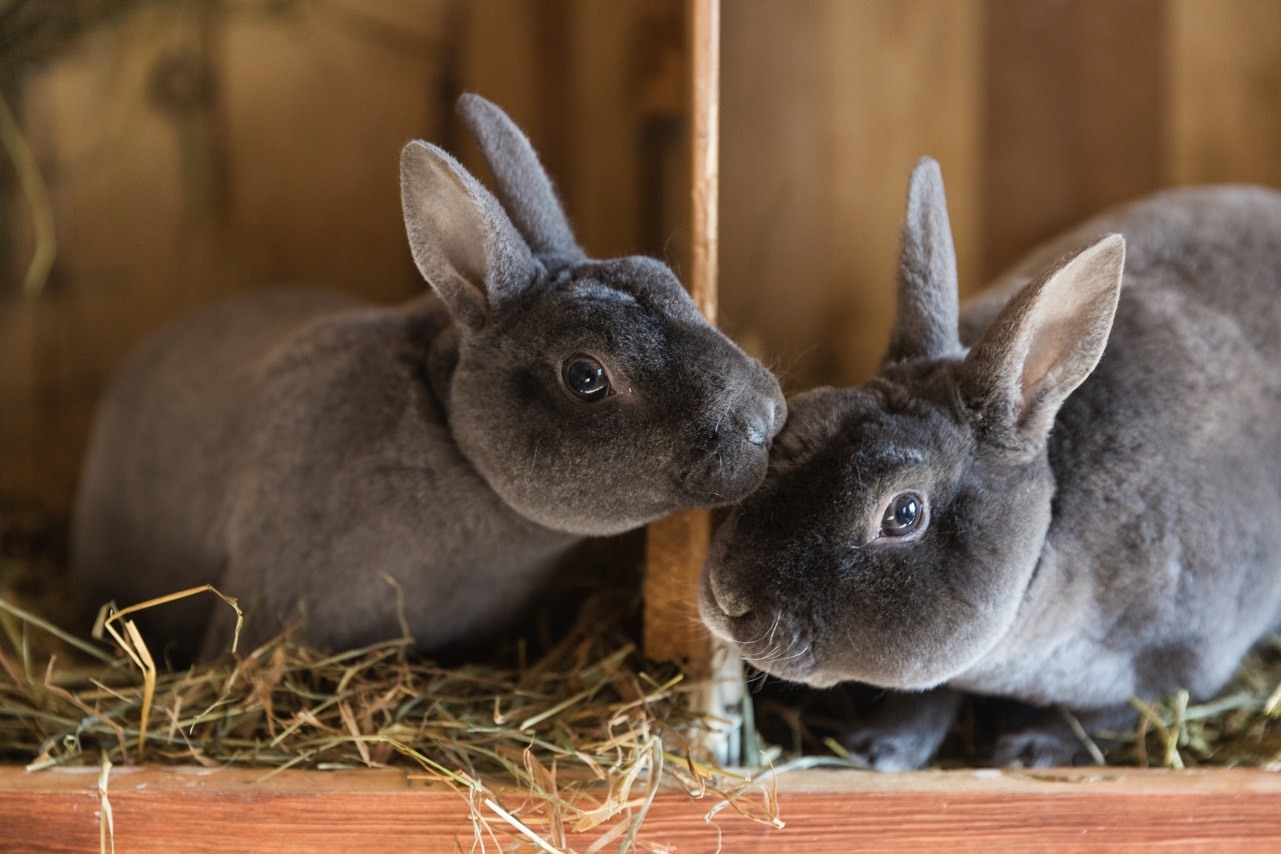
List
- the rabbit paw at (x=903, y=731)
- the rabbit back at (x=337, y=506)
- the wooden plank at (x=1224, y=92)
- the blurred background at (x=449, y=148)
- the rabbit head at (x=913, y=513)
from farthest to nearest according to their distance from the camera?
1. the blurred background at (x=449, y=148)
2. the wooden plank at (x=1224, y=92)
3. the rabbit back at (x=337, y=506)
4. the rabbit paw at (x=903, y=731)
5. the rabbit head at (x=913, y=513)

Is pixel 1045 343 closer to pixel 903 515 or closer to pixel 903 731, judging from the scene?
pixel 903 515

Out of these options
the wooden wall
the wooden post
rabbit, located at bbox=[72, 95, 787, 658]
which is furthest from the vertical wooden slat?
the wooden wall

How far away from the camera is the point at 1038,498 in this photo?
191 cm

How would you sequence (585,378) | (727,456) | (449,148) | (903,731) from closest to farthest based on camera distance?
(727,456), (585,378), (903,731), (449,148)

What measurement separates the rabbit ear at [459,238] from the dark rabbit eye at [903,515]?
2.55 ft

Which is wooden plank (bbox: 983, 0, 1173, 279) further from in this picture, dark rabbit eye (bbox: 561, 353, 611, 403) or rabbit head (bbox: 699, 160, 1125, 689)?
dark rabbit eye (bbox: 561, 353, 611, 403)

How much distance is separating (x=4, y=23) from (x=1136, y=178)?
3.17 meters

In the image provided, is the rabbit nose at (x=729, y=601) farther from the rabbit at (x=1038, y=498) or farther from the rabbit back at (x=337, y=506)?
the rabbit back at (x=337, y=506)

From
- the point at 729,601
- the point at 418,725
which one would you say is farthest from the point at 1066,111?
the point at 418,725

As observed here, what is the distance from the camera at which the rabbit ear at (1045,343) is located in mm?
1774

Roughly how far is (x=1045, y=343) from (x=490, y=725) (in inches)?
47.4

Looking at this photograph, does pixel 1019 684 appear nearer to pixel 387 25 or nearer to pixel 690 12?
pixel 690 12

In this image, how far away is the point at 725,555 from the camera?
1.83 m

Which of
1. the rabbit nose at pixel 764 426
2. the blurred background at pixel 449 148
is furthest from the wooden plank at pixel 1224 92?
the rabbit nose at pixel 764 426
